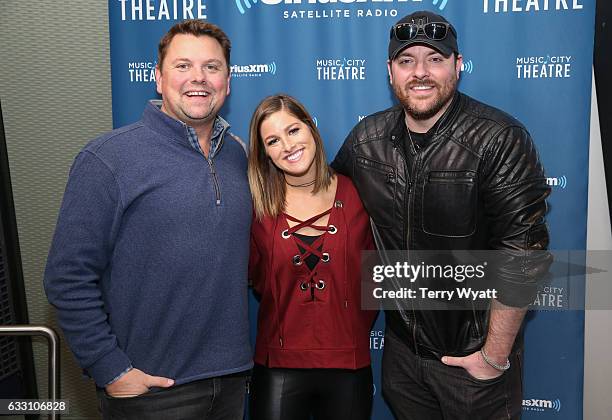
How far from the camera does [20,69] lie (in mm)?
2957

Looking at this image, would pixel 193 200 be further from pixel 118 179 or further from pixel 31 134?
pixel 31 134

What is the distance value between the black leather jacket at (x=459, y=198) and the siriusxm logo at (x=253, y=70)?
0.82 meters

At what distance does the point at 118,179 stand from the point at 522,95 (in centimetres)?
185

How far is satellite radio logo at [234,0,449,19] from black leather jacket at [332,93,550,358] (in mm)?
729

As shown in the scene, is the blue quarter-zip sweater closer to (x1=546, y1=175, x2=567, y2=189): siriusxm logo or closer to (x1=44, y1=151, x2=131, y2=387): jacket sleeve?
(x1=44, y1=151, x2=131, y2=387): jacket sleeve

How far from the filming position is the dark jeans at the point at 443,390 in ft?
6.63

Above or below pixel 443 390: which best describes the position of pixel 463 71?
above

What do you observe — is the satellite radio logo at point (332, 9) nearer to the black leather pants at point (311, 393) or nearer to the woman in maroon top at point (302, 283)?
the woman in maroon top at point (302, 283)

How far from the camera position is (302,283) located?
6.66 ft

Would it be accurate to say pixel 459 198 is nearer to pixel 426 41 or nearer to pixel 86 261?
pixel 426 41

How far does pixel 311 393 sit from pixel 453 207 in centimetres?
86

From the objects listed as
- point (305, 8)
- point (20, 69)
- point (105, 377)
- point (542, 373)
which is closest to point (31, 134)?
point (20, 69)

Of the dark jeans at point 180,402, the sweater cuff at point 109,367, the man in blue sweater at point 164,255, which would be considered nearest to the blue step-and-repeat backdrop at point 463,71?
the man in blue sweater at point 164,255

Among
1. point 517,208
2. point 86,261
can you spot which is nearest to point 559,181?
point 517,208
